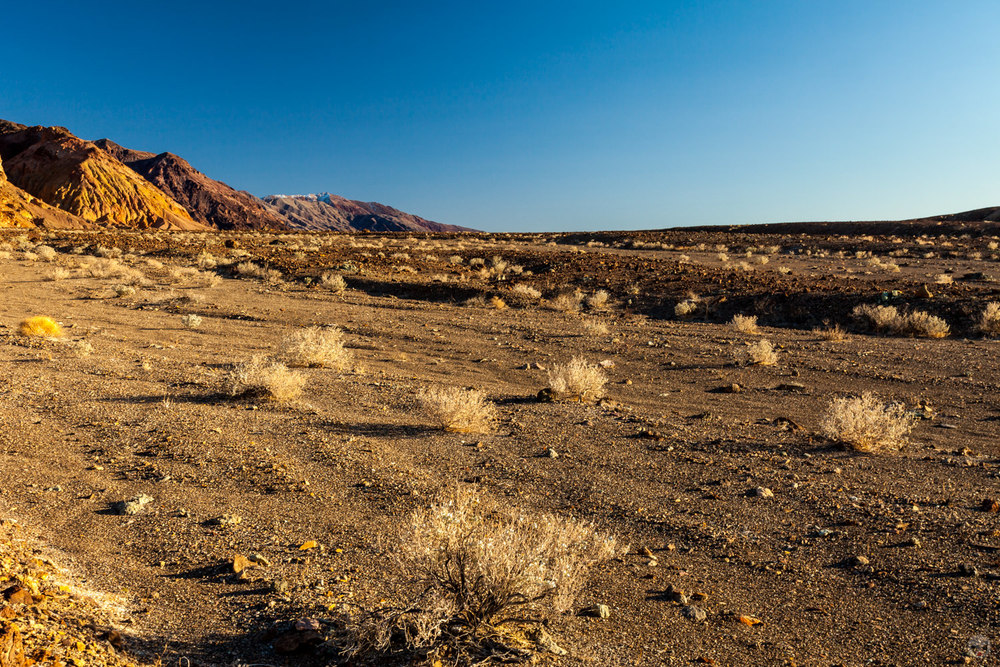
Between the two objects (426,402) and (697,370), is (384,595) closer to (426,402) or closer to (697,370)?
(426,402)

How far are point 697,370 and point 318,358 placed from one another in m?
7.36

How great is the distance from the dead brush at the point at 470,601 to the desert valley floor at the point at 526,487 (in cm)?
33

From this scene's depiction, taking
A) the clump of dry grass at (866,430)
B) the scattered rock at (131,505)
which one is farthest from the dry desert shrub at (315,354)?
the clump of dry grass at (866,430)

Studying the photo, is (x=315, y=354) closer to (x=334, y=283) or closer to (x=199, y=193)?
(x=334, y=283)

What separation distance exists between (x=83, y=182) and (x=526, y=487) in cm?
10470

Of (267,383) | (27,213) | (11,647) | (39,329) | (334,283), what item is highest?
(27,213)

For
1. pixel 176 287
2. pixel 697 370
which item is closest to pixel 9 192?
pixel 176 287

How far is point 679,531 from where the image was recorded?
510 cm

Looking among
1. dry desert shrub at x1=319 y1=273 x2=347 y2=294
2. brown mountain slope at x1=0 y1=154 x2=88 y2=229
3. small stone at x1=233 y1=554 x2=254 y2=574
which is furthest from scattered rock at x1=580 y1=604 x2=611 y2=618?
brown mountain slope at x1=0 y1=154 x2=88 y2=229

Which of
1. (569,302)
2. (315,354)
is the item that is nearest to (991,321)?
(569,302)

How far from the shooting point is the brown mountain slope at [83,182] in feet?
276

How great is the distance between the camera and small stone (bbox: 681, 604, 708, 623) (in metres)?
3.90

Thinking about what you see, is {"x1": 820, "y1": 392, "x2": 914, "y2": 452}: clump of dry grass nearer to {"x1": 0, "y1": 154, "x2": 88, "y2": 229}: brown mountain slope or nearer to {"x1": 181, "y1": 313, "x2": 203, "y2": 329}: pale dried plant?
{"x1": 181, "y1": 313, "x2": 203, "y2": 329}: pale dried plant

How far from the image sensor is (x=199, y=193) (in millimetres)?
152875
